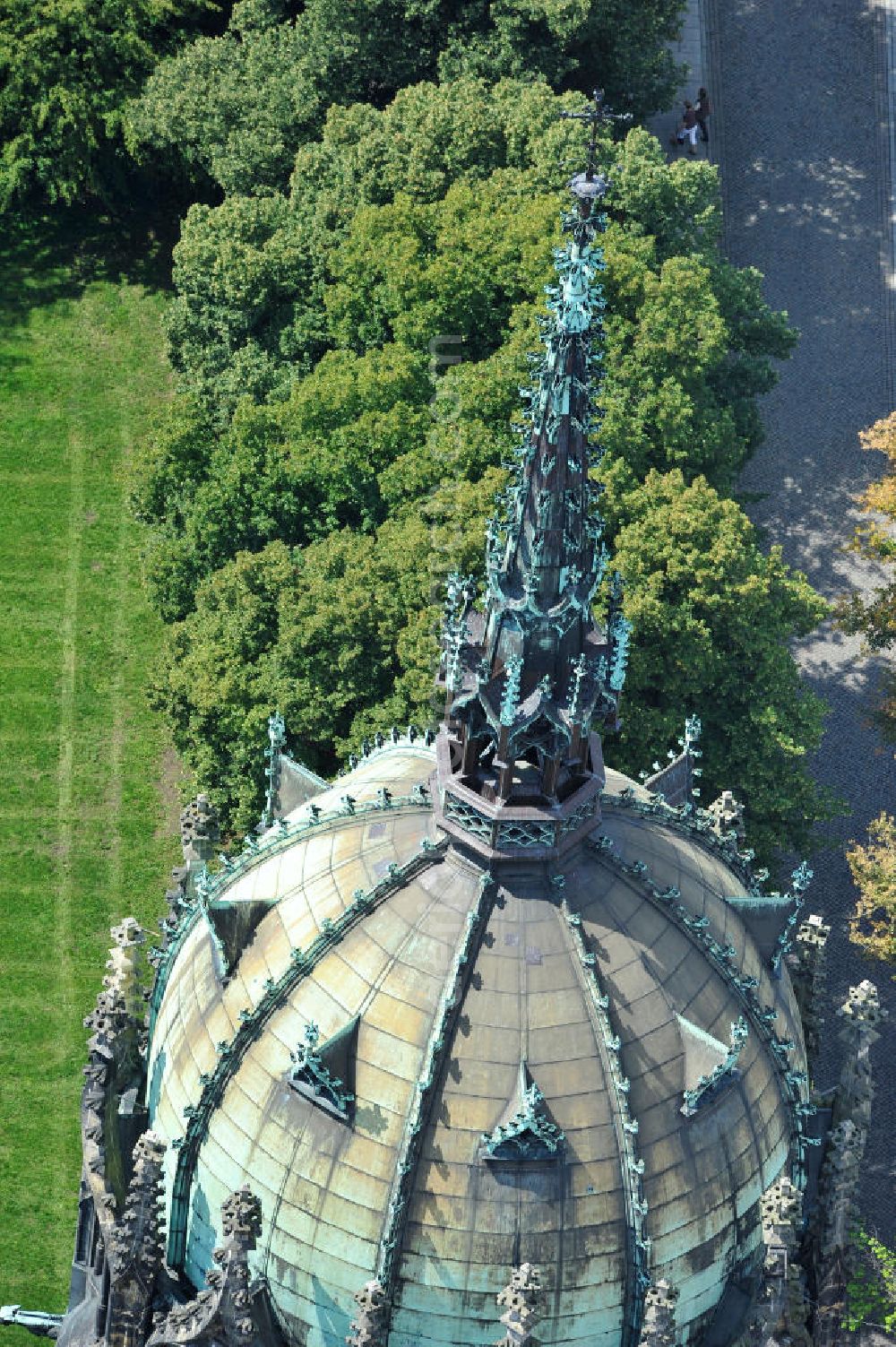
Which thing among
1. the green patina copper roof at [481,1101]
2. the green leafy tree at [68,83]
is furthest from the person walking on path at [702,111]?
the green patina copper roof at [481,1101]

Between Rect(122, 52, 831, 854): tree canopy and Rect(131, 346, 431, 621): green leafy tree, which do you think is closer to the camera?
Rect(122, 52, 831, 854): tree canopy

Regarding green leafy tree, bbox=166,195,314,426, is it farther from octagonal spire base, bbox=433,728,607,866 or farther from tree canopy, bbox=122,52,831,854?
octagonal spire base, bbox=433,728,607,866

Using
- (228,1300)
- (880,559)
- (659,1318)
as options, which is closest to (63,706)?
(880,559)

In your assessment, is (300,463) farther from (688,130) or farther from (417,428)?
(688,130)

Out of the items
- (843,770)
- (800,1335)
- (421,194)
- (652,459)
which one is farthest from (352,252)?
(800,1335)

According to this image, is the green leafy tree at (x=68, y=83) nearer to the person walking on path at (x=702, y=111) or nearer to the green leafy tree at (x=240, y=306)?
the green leafy tree at (x=240, y=306)

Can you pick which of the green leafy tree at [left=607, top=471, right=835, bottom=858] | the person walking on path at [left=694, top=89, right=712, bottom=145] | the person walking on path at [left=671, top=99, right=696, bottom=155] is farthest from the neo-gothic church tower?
the person walking on path at [left=694, top=89, right=712, bottom=145]

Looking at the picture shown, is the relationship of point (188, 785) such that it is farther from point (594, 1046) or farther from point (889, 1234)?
point (594, 1046)
